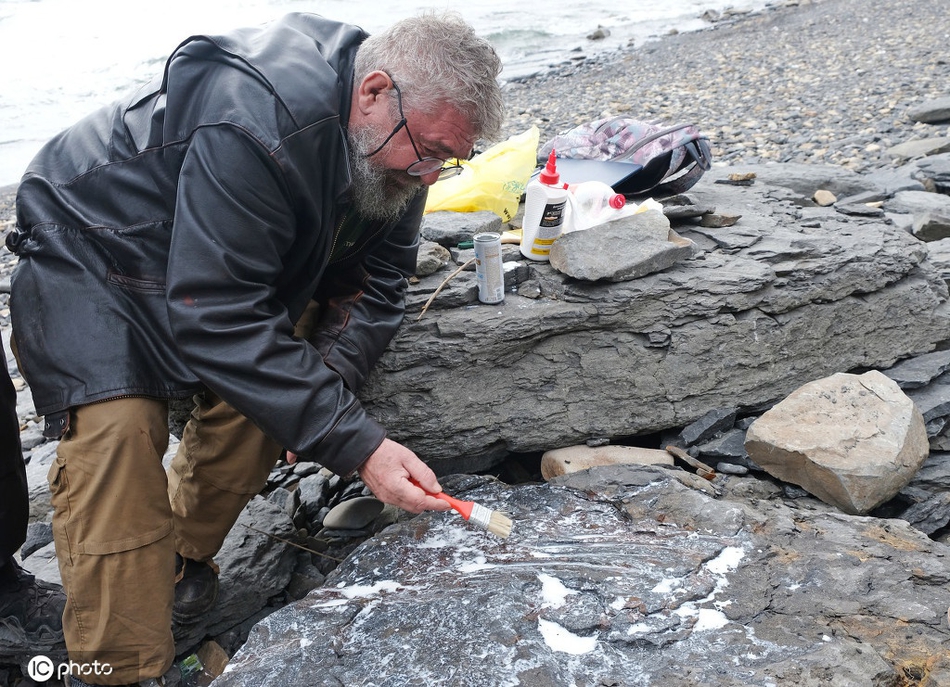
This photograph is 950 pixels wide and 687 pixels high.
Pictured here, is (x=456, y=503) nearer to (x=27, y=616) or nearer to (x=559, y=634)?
(x=559, y=634)

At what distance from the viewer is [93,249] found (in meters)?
2.67

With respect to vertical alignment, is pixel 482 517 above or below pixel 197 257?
below

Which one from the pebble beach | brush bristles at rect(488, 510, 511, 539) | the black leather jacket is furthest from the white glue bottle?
the pebble beach

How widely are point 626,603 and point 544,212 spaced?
1776 millimetres

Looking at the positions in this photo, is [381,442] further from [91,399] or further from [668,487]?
Result: [668,487]

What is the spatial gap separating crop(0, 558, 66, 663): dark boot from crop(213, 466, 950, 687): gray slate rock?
38.0 inches

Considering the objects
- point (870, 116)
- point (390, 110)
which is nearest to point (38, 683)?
point (390, 110)

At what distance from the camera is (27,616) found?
9.71 feet

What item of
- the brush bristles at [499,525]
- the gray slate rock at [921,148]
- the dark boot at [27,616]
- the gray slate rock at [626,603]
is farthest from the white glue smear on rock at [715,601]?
the gray slate rock at [921,148]

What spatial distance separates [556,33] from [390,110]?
18478 millimetres

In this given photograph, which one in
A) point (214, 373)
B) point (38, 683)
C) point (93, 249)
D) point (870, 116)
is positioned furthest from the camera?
point (870, 116)

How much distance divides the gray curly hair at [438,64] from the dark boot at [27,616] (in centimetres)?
220

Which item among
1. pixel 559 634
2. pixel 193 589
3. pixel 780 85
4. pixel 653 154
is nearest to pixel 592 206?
pixel 653 154

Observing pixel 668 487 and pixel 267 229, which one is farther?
pixel 668 487
